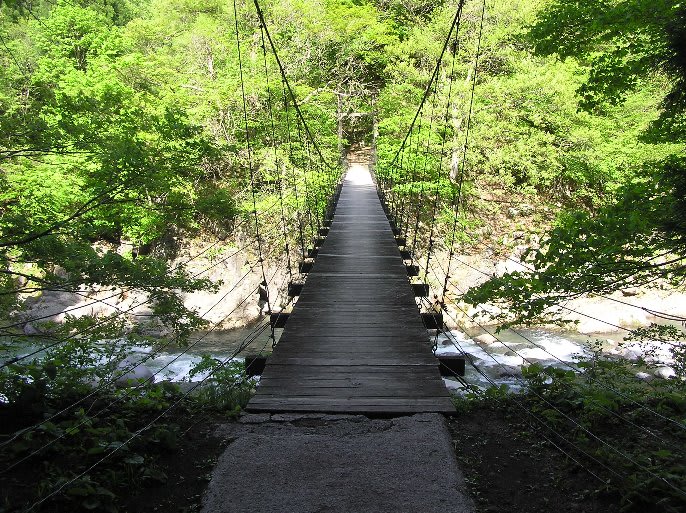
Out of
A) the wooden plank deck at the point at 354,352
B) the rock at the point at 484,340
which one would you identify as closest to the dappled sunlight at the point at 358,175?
the rock at the point at 484,340

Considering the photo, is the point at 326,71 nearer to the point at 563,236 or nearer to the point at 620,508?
the point at 563,236

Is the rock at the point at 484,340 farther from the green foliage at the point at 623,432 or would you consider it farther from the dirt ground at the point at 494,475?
the dirt ground at the point at 494,475

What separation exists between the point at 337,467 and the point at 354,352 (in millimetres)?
1227

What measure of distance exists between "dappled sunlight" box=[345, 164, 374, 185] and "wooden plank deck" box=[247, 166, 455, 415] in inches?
423

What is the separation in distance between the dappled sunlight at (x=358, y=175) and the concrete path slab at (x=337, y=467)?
13.4m

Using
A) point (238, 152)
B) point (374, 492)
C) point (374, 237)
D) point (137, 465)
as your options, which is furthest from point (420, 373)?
point (238, 152)

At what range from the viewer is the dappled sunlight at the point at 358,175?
15.8m

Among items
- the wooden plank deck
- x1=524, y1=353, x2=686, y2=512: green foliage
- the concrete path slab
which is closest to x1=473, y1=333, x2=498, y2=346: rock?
the wooden plank deck

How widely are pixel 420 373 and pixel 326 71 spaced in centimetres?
1369

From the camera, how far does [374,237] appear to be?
6836 mm

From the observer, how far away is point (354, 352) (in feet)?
10.2

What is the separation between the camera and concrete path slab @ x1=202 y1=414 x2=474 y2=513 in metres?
1.70

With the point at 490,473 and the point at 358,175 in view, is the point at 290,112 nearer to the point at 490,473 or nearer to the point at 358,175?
the point at 358,175

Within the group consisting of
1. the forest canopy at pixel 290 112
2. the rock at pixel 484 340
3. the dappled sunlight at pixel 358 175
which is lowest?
the rock at pixel 484 340
